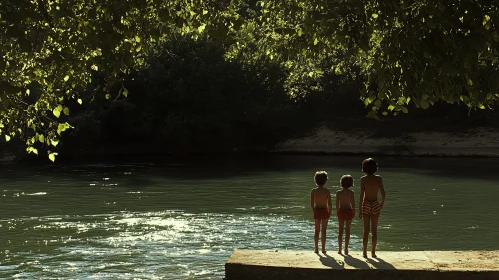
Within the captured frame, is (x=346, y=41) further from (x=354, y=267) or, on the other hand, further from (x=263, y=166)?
(x=263, y=166)

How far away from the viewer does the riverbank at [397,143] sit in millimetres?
56844

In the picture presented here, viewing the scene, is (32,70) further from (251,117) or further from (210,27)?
(251,117)

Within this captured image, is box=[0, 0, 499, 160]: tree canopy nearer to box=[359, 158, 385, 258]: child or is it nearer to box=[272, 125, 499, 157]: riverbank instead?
box=[359, 158, 385, 258]: child

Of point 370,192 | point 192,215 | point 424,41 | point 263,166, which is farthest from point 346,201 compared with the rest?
point 263,166

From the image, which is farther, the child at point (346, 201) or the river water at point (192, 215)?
the river water at point (192, 215)

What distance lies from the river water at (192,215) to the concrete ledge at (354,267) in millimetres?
4224

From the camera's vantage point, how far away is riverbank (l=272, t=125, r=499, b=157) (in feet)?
186

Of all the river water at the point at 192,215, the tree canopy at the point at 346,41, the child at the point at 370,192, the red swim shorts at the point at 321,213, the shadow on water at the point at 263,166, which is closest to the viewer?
the tree canopy at the point at 346,41

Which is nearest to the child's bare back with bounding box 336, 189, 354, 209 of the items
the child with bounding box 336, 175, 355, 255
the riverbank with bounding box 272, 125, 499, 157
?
the child with bounding box 336, 175, 355, 255

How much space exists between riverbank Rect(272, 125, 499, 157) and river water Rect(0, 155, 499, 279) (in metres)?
8.76

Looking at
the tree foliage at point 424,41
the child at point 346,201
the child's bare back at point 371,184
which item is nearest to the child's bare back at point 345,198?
the child at point 346,201

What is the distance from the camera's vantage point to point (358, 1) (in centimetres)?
983

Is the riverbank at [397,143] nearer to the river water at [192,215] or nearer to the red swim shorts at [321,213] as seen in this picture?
the river water at [192,215]

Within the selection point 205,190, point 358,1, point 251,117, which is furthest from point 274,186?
point 358,1
